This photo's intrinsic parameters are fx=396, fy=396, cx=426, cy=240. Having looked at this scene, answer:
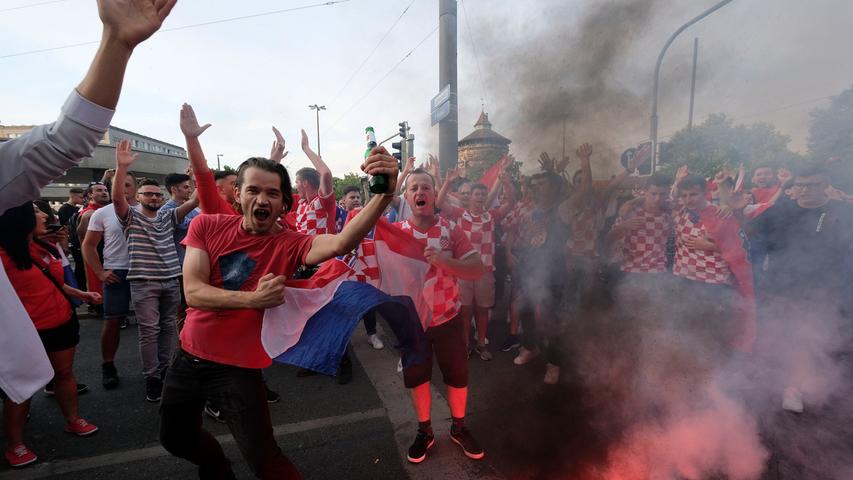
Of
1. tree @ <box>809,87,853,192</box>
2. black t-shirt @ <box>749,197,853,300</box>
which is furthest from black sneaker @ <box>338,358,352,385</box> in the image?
tree @ <box>809,87,853,192</box>

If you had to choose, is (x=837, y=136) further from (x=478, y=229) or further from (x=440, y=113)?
(x=440, y=113)

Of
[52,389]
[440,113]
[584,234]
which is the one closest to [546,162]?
[584,234]

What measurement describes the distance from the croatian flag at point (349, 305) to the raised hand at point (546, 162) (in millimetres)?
2134

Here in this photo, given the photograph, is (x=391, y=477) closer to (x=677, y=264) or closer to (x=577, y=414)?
(x=577, y=414)

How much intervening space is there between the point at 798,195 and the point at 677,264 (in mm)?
993

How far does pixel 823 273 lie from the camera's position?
2.92 m

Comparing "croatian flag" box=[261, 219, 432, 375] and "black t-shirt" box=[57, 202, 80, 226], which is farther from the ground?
"black t-shirt" box=[57, 202, 80, 226]

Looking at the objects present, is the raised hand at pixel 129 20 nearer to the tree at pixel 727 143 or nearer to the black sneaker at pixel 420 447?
the black sneaker at pixel 420 447

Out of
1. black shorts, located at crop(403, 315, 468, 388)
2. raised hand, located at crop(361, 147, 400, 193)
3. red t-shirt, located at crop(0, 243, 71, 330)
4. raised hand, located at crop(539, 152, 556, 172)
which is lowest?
black shorts, located at crop(403, 315, 468, 388)

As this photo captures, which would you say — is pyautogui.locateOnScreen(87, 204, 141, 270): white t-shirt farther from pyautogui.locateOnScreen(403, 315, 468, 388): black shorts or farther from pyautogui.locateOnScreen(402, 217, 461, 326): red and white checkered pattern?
pyautogui.locateOnScreen(403, 315, 468, 388): black shorts

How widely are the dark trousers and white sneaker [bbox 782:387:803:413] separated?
3.50 meters

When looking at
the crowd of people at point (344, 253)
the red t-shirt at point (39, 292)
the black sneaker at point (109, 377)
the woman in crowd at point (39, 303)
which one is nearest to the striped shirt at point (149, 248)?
the crowd of people at point (344, 253)

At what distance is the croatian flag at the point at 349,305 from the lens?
1.95 m

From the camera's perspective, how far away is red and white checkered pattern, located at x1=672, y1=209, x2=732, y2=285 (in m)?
3.18
